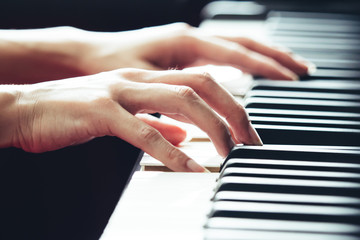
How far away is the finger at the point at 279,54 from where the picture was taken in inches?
48.3

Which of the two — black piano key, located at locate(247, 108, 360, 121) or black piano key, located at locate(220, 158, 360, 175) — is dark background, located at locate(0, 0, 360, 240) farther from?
black piano key, located at locate(220, 158, 360, 175)

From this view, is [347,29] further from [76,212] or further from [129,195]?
[76,212]

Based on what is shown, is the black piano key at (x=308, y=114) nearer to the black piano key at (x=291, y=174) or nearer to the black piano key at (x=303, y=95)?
the black piano key at (x=303, y=95)

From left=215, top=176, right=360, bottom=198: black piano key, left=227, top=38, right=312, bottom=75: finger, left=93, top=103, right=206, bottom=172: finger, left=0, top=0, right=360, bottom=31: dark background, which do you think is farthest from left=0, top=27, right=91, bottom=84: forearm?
left=0, top=0, right=360, bottom=31: dark background

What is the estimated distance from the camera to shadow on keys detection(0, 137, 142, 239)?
196 cm

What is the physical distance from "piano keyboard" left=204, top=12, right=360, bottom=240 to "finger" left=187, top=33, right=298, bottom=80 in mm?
30

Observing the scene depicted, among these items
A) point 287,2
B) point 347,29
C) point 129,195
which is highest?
point 287,2

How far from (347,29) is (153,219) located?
107 cm

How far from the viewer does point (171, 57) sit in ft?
4.17

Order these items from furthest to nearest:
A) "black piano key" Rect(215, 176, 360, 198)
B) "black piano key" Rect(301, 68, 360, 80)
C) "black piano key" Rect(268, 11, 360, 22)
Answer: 1. "black piano key" Rect(268, 11, 360, 22)
2. "black piano key" Rect(301, 68, 360, 80)
3. "black piano key" Rect(215, 176, 360, 198)

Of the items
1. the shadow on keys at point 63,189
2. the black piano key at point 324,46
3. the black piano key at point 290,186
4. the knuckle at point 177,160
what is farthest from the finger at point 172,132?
the shadow on keys at point 63,189

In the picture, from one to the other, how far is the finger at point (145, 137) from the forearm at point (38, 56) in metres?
0.51

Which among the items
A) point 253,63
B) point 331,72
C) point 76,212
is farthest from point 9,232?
point 331,72

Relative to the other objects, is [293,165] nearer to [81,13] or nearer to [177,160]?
[177,160]
